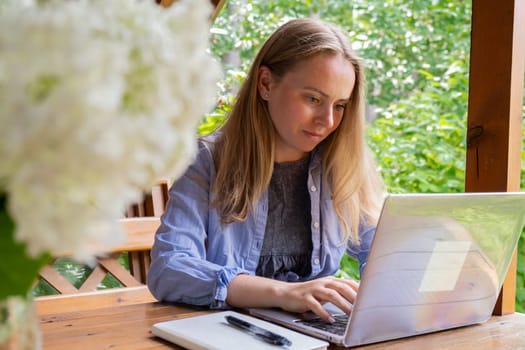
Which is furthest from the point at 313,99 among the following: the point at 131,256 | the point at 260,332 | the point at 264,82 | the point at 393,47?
the point at 393,47

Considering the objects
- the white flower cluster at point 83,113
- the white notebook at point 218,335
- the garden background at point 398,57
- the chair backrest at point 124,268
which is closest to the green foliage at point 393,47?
the garden background at point 398,57

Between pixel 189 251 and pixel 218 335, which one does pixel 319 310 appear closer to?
pixel 218 335

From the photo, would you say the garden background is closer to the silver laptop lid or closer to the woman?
the woman

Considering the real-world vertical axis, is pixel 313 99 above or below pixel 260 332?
above

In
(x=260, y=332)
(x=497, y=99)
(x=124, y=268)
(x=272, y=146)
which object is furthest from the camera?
(x=124, y=268)

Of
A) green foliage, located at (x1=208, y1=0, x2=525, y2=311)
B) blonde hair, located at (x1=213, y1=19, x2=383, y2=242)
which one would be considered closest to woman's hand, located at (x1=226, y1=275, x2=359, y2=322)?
blonde hair, located at (x1=213, y1=19, x2=383, y2=242)

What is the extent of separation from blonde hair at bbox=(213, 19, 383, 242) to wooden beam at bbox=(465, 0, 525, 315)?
0.30 m

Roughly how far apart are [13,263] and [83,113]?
120 mm

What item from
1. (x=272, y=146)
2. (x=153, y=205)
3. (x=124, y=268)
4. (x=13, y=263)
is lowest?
(x=124, y=268)

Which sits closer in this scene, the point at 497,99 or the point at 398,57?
the point at 497,99

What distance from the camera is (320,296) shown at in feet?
3.56

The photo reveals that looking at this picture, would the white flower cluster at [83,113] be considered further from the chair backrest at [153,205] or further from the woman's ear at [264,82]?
the chair backrest at [153,205]

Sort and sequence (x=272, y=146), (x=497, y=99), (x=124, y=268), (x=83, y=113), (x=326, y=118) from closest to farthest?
(x=83, y=113), (x=497, y=99), (x=326, y=118), (x=272, y=146), (x=124, y=268)

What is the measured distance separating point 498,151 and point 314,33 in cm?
51
